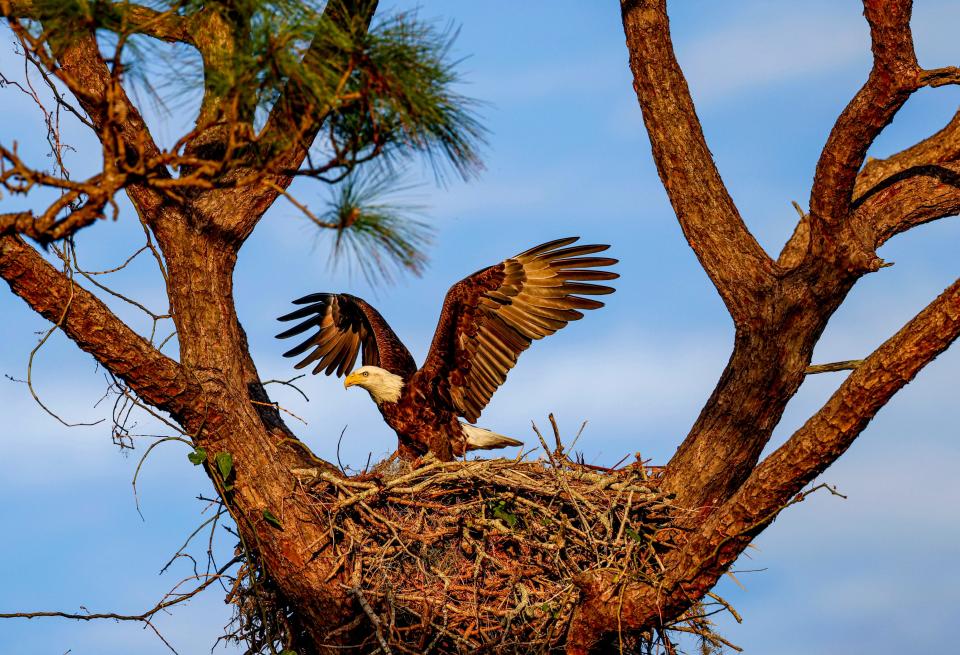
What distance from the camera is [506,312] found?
705 cm

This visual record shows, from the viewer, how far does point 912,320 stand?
4.43 metres

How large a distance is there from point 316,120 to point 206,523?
2505 mm

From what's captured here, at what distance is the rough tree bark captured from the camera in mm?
4457

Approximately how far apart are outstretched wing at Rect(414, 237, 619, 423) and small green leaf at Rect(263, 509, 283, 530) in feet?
6.80

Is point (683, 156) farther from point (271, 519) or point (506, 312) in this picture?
point (271, 519)

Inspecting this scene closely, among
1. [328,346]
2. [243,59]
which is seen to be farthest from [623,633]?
[328,346]

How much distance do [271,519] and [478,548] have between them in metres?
1.07

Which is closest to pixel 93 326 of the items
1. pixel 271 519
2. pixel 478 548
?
pixel 271 519

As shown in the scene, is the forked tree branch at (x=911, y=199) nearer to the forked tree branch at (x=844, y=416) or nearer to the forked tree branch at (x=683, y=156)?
the forked tree branch at (x=683, y=156)

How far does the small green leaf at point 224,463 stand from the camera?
5000mm

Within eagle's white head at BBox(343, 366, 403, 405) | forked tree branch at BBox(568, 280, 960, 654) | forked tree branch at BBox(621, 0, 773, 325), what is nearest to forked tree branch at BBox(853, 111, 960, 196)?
forked tree branch at BBox(621, 0, 773, 325)

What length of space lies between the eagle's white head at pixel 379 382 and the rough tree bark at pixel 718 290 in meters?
1.06

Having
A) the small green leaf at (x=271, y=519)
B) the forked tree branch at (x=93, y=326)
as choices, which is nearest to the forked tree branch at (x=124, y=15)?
the forked tree branch at (x=93, y=326)

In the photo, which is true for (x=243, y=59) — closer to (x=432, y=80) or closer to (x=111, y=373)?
(x=432, y=80)
